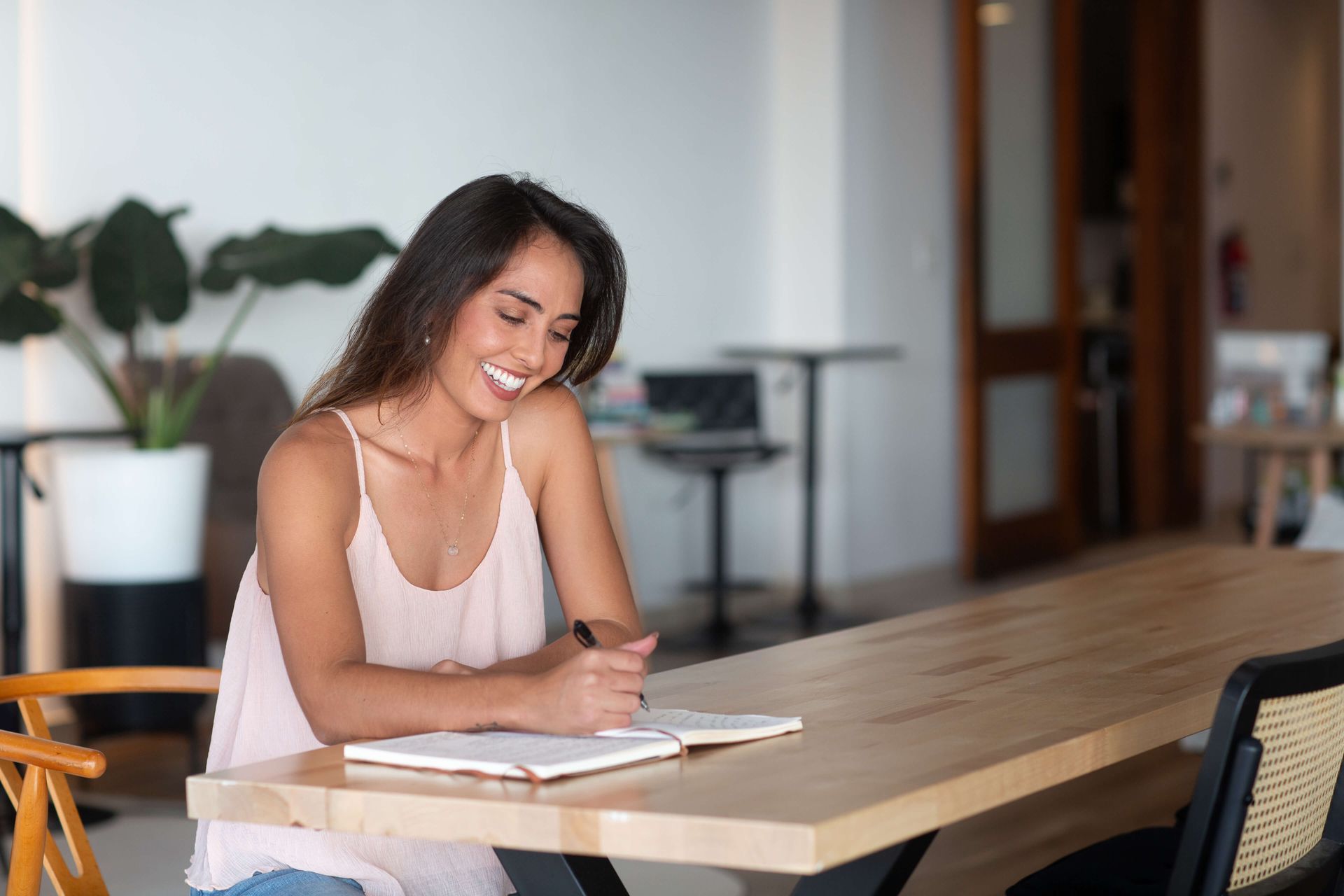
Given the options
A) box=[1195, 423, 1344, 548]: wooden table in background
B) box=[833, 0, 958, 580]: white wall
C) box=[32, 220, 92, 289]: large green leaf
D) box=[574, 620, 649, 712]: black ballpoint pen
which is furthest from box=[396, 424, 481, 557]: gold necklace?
box=[833, 0, 958, 580]: white wall

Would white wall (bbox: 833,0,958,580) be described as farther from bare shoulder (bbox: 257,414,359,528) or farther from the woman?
bare shoulder (bbox: 257,414,359,528)

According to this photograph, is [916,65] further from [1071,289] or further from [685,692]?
[685,692]

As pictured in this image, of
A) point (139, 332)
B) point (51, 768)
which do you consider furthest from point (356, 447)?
point (139, 332)

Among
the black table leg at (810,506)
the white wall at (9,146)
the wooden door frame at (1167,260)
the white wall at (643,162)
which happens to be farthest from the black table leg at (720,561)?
the wooden door frame at (1167,260)

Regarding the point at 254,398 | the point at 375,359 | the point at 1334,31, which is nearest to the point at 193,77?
the point at 254,398

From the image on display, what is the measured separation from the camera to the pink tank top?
1531 millimetres

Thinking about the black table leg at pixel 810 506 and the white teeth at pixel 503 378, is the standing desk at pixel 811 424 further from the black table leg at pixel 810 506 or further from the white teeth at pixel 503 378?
the white teeth at pixel 503 378

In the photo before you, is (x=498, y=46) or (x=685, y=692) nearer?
(x=685, y=692)

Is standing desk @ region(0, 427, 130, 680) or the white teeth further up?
the white teeth

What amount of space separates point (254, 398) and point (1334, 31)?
819cm

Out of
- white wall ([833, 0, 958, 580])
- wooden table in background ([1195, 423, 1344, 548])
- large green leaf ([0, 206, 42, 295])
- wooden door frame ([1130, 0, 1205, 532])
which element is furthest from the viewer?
wooden door frame ([1130, 0, 1205, 532])

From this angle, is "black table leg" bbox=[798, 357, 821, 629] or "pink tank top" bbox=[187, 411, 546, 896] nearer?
"pink tank top" bbox=[187, 411, 546, 896]

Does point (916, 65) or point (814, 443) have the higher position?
point (916, 65)

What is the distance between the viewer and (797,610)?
243 inches
